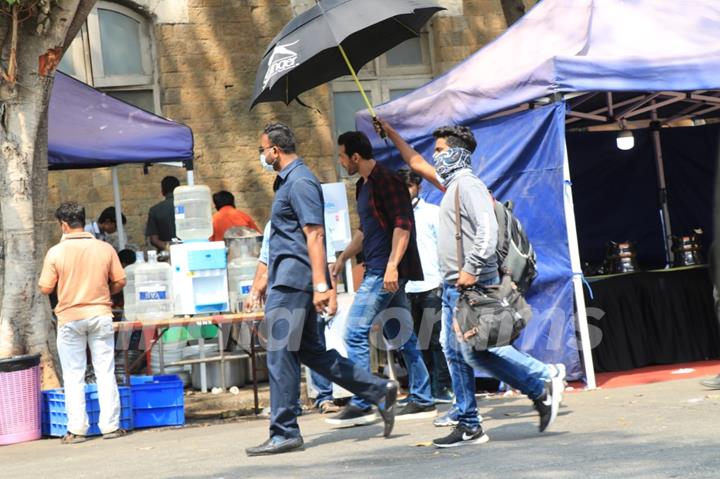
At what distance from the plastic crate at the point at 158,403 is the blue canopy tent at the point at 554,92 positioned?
2970mm

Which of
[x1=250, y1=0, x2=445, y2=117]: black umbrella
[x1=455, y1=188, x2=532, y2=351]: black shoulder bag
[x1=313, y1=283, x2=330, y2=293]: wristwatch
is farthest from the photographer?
[x1=250, y1=0, x2=445, y2=117]: black umbrella

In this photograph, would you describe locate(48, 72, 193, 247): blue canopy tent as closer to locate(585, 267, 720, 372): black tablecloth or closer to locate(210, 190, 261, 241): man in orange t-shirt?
locate(210, 190, 261, 241): man in orange t-shirt

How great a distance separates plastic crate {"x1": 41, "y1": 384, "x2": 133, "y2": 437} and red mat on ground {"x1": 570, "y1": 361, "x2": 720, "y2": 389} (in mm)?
3768

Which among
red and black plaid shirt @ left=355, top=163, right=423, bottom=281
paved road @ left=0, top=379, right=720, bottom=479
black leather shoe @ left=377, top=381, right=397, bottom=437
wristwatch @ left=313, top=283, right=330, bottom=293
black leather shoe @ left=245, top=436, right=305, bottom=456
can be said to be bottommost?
paved road @ left=0, top=379, right=720, bottom=479

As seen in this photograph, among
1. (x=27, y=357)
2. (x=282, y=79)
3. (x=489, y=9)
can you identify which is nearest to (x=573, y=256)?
(x=282, y=79)

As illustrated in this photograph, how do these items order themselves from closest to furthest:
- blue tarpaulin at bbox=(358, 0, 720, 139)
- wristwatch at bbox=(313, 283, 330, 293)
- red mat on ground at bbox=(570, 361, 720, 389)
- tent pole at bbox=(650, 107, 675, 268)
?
wristwatch at bbox=(313, 283, 330, 293) < blue tarpaulin at bbox=(358, 0, 720, 139) < red mat on ground at bbox=(570, 361, 720, 389) < tent pole at bbox=(650, 107, 675, 268)

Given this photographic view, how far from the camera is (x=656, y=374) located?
11438 mm

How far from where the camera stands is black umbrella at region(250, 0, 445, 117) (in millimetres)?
9320

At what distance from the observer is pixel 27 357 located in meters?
Result: 10.1

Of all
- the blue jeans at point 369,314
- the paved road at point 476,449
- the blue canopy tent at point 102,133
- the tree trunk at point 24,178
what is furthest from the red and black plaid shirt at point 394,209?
the blue canopy tent at point 102,133

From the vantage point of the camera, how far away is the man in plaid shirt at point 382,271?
8.86m

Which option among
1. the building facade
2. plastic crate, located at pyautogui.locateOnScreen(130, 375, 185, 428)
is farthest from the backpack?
the building facade

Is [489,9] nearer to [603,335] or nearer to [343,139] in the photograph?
[603,335]

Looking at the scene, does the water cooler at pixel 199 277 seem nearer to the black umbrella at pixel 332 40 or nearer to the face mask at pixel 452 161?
the black umbrella at pixel 332 40
